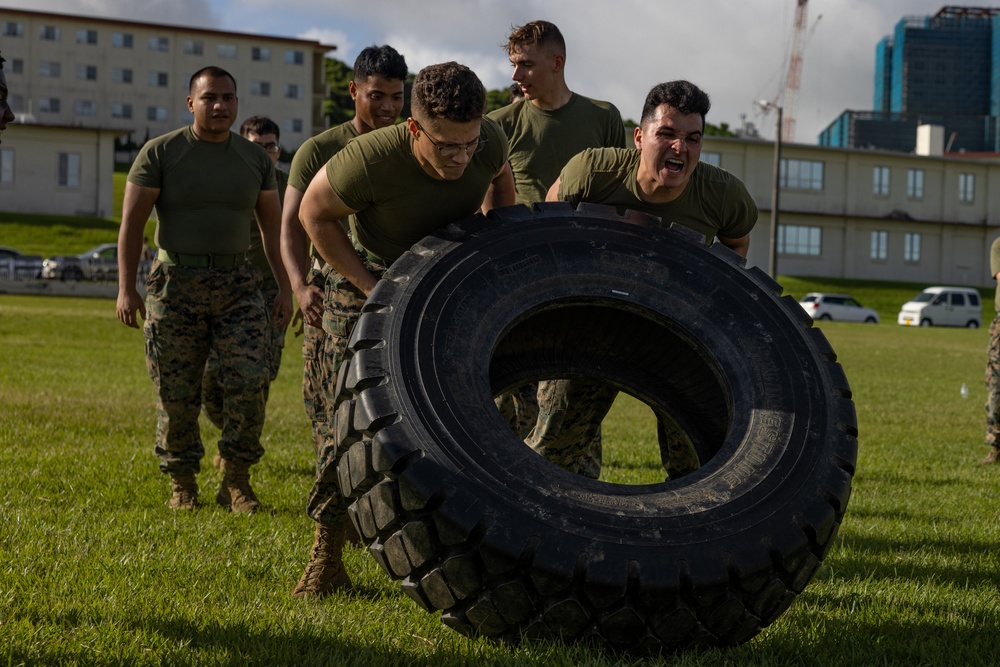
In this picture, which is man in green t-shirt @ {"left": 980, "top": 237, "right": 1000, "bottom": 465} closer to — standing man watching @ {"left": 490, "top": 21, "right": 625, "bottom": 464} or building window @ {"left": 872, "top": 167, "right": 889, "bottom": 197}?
standing man watching @ {"left": 490, "top": 21, "right": 625, "bottom": 464}

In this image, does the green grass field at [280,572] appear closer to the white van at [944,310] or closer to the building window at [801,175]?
the white van at [944,310]

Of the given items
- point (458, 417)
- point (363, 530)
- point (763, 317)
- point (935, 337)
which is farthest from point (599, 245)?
point (935, 337)

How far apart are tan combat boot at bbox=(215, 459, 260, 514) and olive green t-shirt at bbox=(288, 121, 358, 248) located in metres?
1.31

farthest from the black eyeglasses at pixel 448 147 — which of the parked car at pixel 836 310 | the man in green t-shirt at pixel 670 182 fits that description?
the parked car at pixel 836 310

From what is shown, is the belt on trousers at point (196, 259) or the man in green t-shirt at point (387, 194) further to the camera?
the belt on trousers at point (196, 259)

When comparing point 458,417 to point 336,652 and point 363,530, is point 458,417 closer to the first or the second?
point 363,530

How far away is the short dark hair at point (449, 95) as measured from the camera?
3877mm

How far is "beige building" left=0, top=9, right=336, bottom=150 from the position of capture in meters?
76.0

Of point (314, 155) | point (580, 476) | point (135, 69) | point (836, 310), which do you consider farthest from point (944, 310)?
point (135, 69)

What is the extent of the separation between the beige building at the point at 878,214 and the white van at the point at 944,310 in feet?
37.1

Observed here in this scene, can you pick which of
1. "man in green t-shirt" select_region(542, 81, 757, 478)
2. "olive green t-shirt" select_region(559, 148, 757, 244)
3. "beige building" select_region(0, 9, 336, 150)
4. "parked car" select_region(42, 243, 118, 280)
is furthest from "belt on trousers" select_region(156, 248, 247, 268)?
"beige building" select_region(0, 9, 336, 150)

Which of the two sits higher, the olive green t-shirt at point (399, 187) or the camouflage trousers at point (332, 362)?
the olive green t-shirt at point (399, 187)

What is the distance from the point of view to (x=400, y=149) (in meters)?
4.13

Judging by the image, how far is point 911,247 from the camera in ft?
196
